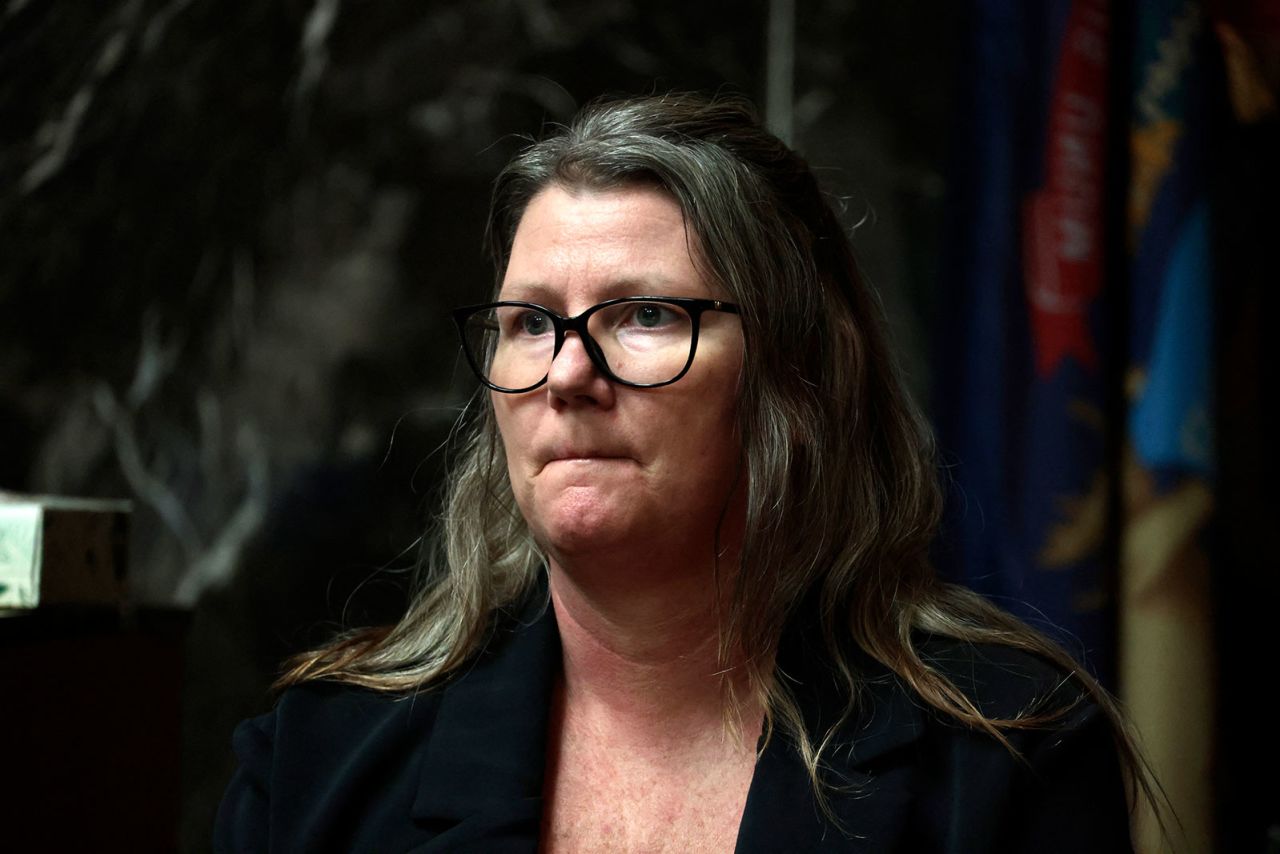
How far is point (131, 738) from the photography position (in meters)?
1.67

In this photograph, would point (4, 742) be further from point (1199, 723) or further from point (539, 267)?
point (1199, 723)

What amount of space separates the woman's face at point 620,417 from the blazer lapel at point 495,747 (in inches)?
6.4

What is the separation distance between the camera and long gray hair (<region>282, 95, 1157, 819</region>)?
1261 mm

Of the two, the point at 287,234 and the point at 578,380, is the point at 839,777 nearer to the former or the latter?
the point at 578,380

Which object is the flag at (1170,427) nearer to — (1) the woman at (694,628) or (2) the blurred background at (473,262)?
(2) the blurred background at (473,262)

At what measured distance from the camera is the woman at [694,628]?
1.20m

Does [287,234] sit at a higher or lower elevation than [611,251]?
higher

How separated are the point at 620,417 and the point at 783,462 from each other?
0.17m

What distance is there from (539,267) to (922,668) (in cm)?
56

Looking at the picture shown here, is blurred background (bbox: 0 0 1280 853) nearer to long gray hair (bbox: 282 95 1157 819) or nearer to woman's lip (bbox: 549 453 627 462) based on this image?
long gray hair (bbox: 282 95 1157 819)

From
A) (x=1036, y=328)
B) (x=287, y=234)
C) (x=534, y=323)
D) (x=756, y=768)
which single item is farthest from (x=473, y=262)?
(x=756, y=768)

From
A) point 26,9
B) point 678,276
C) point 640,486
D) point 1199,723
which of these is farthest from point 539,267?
point 26,9

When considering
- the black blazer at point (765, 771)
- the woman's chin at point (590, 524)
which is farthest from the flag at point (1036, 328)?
the woman's chin at point (590, 524)

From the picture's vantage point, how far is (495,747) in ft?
4.17
